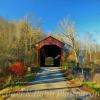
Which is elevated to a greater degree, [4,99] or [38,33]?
[38,33]

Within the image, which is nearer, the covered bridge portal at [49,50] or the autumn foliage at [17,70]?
the autumn foliage at [17,70]

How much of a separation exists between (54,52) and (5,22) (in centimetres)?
1739

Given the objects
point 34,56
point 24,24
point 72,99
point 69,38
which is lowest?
point 72,99

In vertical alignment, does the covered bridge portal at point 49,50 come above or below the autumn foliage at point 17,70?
above

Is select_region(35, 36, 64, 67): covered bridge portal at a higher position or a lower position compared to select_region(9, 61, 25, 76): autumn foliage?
higher

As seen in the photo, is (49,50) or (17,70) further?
(49,50)

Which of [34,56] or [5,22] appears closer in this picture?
[34,56]

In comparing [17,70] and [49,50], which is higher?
[49,50]

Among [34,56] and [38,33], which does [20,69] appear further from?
[38,33]

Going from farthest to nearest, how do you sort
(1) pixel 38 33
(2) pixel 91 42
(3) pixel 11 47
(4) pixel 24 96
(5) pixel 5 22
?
(2) pixel 91 42 → (1) pixel 38 33 → (5) pixel 5 22 → (3) pixel 11 47 → (4) pixel 24 96

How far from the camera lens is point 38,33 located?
2404 inches

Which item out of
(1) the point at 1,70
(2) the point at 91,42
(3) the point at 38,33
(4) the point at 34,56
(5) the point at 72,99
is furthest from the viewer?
(2) the point at 91,42

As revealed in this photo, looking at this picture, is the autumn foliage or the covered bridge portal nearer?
the autumn foliage

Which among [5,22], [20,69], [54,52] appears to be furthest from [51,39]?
[5,22]
